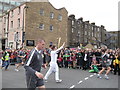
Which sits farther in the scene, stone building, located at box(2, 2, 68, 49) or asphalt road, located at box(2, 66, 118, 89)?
stone building, located at box(2, 2, 68, 49)

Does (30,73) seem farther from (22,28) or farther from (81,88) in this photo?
(22,28)

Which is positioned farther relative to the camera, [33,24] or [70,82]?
[33,24]

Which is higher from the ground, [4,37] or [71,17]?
[71,17]

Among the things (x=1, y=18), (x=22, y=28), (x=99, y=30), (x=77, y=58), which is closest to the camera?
(x=77, y=58)

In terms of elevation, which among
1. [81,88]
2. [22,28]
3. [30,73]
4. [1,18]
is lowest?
[81,88]

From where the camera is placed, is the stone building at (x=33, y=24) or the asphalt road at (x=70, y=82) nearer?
the asphalt road at (x=70, y=82)

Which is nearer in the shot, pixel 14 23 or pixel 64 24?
pixel 14 23

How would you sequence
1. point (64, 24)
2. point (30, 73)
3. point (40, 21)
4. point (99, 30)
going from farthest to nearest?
point (99, 30) < point (64, 24) < point (40, 21) < point (30, 73)

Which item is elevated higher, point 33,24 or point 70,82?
point 33,24

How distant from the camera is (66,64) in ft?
56.9

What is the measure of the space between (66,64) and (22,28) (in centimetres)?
1992

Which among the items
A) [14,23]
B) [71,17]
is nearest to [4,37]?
[14,23]

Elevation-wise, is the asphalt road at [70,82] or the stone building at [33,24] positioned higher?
the stone building at [33,24]

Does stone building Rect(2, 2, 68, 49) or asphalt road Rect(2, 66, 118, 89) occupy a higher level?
stone building Rect(2, 2, 68, 49)
